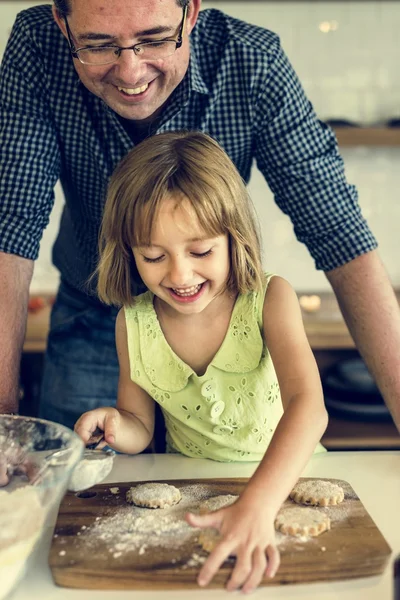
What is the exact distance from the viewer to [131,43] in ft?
4.50

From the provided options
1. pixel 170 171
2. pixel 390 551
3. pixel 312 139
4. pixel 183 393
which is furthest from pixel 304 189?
pixel 390 551

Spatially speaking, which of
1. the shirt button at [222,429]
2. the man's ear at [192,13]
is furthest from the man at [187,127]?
the shirt button at [222,429]

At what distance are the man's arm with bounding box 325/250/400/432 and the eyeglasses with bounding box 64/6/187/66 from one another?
0.54m

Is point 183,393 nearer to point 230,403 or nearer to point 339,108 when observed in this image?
point 230,403

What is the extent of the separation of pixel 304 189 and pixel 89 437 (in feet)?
2.20

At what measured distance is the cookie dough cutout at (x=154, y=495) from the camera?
1.14 metres

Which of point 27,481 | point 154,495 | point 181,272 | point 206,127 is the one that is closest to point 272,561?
point 154,495

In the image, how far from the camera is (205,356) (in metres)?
1.46

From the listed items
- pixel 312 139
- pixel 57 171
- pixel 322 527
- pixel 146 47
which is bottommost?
pixel 322 527

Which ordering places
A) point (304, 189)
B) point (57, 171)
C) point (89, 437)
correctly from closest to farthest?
point (89, 437) < point (304, 189) < point (57, 171)

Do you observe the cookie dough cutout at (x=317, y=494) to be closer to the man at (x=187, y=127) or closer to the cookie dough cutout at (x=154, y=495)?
the cookie dough cutout at (x=154, y=495)

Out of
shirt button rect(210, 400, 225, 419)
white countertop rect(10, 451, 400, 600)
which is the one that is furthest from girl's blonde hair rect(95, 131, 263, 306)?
white countertop rect(10, 451, 400, 600)

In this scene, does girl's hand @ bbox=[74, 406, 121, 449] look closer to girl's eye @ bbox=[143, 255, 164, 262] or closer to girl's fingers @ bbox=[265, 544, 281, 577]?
girl's eye @ bbox=[143, 255, 164, 262]

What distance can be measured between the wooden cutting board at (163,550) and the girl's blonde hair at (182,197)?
0.44m
